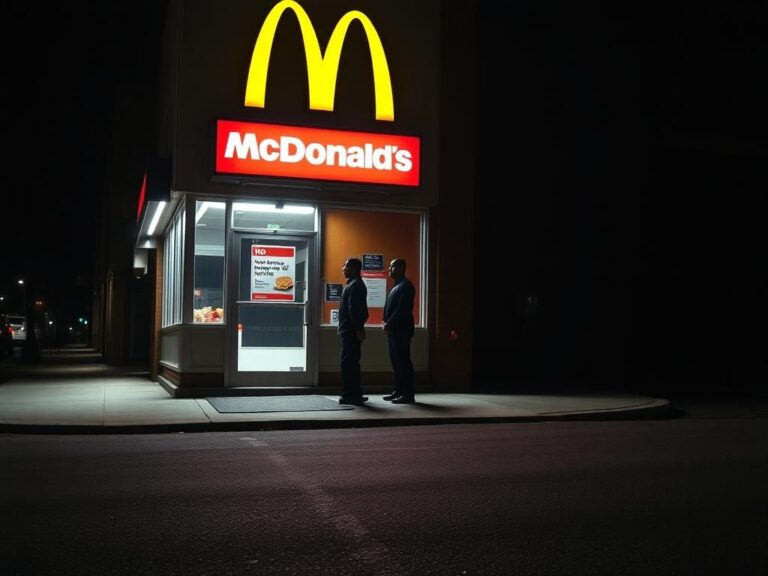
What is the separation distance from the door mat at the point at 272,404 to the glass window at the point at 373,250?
5.77 feet

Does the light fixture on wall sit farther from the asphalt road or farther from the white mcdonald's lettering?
the asphalt road

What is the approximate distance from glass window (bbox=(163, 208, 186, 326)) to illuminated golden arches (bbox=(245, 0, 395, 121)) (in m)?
2.64

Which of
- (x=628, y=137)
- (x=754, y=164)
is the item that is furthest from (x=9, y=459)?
(x=754, y=164)

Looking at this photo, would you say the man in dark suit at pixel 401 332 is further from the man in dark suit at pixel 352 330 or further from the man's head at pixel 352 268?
the man's head at pixel 352 268

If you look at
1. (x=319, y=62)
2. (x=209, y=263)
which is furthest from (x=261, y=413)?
(x=319, y=62)

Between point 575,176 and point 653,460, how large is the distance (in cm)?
1070

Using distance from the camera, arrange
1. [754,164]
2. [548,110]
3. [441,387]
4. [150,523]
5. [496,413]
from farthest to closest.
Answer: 1. [754,164]
2. [548,110]
3. [441,387]
4. [496,413]
5. [150,523]

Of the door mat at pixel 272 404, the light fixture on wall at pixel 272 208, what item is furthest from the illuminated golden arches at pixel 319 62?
the door mat at pixel 272 404

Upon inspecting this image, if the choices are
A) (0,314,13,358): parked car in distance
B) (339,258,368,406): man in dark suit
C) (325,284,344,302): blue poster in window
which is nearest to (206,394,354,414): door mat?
(339,258,368,406): man in dark suit

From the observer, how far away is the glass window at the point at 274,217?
43.5ft

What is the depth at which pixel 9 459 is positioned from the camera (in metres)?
7.45

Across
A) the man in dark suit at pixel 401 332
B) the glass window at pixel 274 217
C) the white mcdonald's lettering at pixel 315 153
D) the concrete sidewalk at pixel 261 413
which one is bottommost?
the concrete sidewalk at pixel 261 413

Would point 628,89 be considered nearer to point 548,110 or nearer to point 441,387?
point 548,110

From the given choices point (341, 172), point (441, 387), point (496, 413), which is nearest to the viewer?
point (496, 413)
